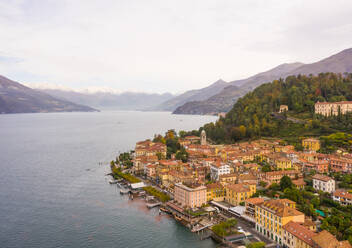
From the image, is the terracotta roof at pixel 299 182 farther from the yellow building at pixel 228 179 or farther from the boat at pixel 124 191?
the boat at pixel 124 191

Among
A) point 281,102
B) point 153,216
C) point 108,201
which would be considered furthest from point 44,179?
point 281,102

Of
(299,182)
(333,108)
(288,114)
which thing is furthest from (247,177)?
(288,114)

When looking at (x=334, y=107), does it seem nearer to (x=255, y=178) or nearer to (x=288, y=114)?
(x=288, y=114)

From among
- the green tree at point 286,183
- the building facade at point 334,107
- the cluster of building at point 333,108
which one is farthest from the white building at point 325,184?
the building facade at point 334,107

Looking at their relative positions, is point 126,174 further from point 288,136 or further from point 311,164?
point 288,136

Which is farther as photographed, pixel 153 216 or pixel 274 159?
pixel 274 159

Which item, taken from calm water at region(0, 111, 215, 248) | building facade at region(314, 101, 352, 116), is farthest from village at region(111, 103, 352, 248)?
building facade at region(314, 101, 352, 116)

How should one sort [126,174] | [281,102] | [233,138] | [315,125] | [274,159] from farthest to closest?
[281,102], [233,138], [315,125], [126,174], [274,159]

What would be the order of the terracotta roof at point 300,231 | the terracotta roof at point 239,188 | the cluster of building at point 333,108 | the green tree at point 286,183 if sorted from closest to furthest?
1. the terracotta roof at point 300,231
2. the terracotta roof at point 239,188
3. the green tree at point 286,183
4. the cluster of building at point 333,108
